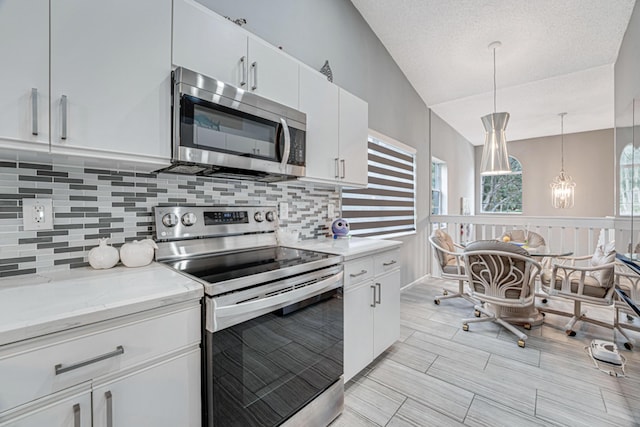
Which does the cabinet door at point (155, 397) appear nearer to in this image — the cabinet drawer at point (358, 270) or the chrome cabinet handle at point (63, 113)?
the chrome cabinet handle at point (63, 113)

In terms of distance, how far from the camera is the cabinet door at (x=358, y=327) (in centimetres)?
179

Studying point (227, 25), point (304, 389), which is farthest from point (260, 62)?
point (304, 389)

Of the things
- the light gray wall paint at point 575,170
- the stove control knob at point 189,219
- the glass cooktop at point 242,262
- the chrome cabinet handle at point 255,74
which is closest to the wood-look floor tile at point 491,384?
the glass cooktop at point 242,262

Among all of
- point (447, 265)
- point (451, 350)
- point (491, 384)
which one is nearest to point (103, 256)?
point (491, 384)

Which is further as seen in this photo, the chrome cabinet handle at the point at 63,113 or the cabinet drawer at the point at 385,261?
the cabinet drawer at the point at 385,261

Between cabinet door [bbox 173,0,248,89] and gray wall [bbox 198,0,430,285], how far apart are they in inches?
18.1

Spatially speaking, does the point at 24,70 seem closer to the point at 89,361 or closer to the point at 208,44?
the point at 208,44

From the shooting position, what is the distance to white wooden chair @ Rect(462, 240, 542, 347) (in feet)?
7.97

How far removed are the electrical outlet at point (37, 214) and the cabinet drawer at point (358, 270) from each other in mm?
1450

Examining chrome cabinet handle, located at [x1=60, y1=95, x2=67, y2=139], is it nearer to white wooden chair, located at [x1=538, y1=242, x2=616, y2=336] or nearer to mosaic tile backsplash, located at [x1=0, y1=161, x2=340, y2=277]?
mosaic tile backsplash, located at [x1=0, y1=161, x2=340, y2=277]

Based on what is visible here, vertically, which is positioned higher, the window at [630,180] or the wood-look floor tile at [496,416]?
the window at [630,180]

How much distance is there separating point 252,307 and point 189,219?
0.73m

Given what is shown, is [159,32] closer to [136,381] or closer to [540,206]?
[136,381]

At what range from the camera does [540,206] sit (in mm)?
6988
